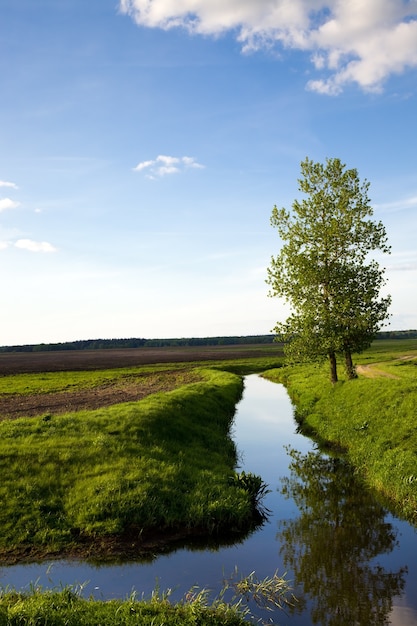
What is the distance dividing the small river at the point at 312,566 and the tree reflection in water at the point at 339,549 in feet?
0.09

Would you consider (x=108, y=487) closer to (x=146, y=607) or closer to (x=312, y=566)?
(x=146, y=607)

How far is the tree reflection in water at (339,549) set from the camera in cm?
1220

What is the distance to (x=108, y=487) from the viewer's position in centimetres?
1867

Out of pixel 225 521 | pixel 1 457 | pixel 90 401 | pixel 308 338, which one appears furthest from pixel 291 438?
pixel 90 401

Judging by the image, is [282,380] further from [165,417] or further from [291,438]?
[165,417]

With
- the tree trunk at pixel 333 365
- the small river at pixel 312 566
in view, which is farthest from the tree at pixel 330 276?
the small river at pixel 312 566

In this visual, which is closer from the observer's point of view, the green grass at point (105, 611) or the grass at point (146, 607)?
the green grass at point (105, 611)

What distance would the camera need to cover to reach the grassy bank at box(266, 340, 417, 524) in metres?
20.7

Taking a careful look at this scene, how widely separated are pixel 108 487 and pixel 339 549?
28.7 ft

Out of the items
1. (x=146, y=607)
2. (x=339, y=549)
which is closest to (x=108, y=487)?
(x=146, y=607)

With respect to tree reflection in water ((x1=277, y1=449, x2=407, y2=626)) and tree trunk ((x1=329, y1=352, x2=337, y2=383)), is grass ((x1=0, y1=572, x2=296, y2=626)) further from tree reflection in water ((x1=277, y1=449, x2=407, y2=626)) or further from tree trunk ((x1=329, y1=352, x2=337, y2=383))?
tree trunk ((x1=329, y1=352, x2=337, y2=383))

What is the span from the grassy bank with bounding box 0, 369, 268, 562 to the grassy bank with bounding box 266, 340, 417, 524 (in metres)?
6.26

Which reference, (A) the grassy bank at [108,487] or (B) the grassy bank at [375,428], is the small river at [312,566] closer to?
(B) the grassy bank at [375,428]

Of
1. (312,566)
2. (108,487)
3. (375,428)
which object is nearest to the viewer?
(312,566)
